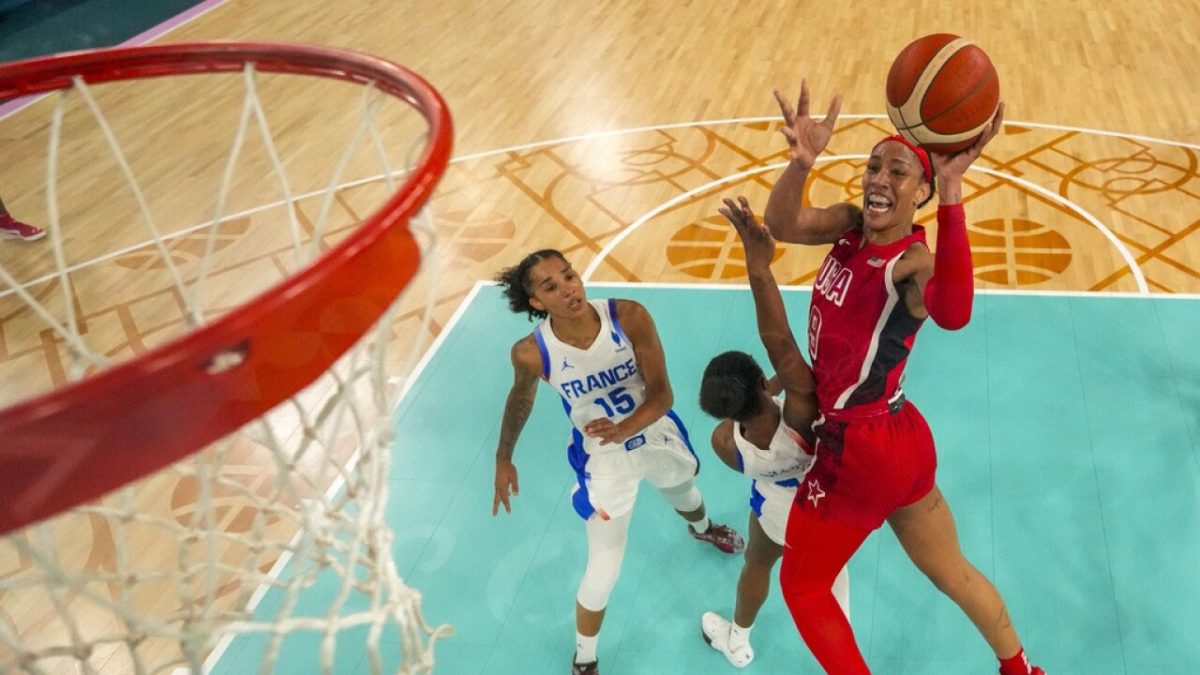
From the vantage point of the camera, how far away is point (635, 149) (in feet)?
20.8

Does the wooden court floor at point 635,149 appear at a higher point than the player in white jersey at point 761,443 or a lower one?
lower

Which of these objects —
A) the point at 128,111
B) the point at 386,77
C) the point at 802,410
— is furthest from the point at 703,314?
the point at 128,111

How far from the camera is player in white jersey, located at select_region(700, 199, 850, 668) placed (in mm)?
2385

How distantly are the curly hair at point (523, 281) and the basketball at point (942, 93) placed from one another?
Answer: 950mm

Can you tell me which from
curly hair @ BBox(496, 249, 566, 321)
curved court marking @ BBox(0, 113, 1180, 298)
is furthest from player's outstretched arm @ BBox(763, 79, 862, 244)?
curved court marking @ BBox(0, 113, 1180, 298)

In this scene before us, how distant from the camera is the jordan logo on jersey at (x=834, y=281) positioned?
237 cm

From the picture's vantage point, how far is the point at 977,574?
8.16 feet

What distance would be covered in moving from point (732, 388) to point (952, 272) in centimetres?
62

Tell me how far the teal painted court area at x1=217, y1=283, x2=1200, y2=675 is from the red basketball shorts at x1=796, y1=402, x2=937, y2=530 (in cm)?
77

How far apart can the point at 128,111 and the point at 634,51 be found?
3.95m

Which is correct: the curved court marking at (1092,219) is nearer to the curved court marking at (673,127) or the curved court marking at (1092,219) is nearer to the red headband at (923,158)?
the curved court marking at (673,127)

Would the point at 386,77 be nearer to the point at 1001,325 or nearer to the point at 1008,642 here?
the point at 1008,642

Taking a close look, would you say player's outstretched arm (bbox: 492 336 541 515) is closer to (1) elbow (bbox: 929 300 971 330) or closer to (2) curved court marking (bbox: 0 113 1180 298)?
(1) elbow (bbox: 929 300 971 330)

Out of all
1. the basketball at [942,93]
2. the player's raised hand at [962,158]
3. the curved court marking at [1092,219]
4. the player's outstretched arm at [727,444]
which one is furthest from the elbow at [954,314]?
the curved court marking at [1092,219]
